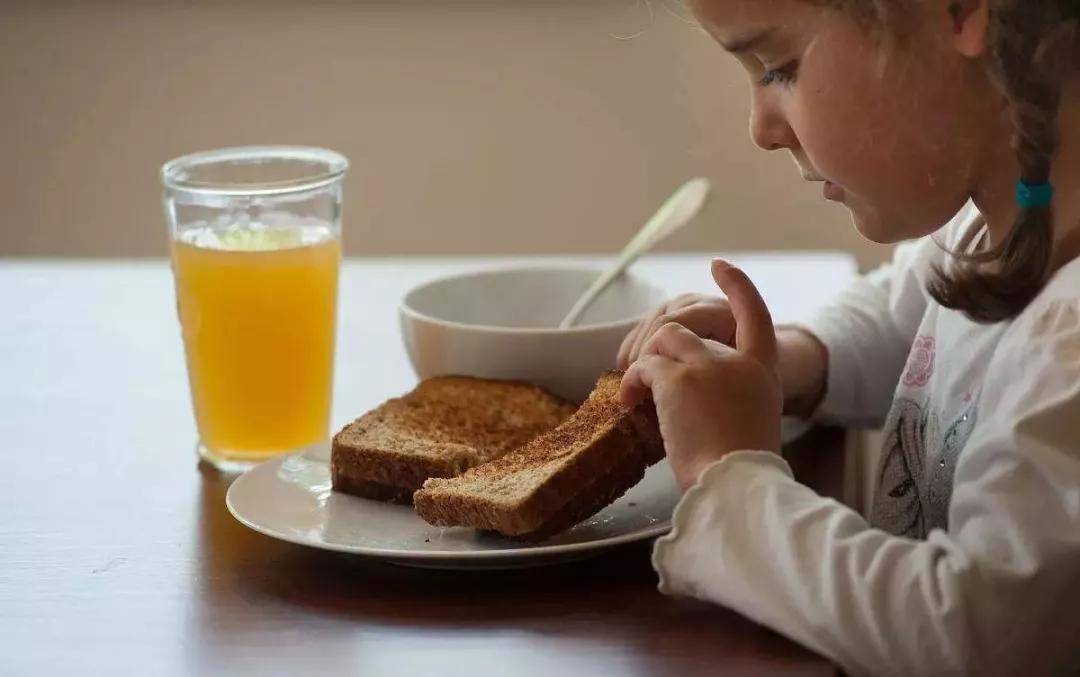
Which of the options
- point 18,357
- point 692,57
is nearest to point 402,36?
point 692,57

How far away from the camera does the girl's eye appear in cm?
82

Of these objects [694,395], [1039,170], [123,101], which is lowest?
[123,101]

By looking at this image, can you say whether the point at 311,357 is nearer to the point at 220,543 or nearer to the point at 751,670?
the point at 220,543

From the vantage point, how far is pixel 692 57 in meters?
2.23

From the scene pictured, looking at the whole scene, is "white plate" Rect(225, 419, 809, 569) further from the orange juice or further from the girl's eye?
the girl's eye

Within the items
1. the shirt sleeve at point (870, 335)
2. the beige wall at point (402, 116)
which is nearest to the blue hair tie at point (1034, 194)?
the shirt sleeve at point (870, 335)

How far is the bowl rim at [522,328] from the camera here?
3.24 ft

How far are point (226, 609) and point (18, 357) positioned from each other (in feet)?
1.75

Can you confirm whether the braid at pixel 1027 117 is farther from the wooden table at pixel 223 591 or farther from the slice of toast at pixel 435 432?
the slice of toast at pixel 435 432

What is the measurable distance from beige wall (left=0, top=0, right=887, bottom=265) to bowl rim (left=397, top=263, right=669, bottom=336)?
1135mm

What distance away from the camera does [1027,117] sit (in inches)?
30.2

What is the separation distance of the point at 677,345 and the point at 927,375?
0.73 feet

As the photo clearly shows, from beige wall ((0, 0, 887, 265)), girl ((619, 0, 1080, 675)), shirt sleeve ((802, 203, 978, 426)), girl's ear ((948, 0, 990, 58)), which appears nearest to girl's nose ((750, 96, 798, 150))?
girl ((619, 0, 1080, 675))

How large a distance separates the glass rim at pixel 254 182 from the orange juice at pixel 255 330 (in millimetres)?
30
